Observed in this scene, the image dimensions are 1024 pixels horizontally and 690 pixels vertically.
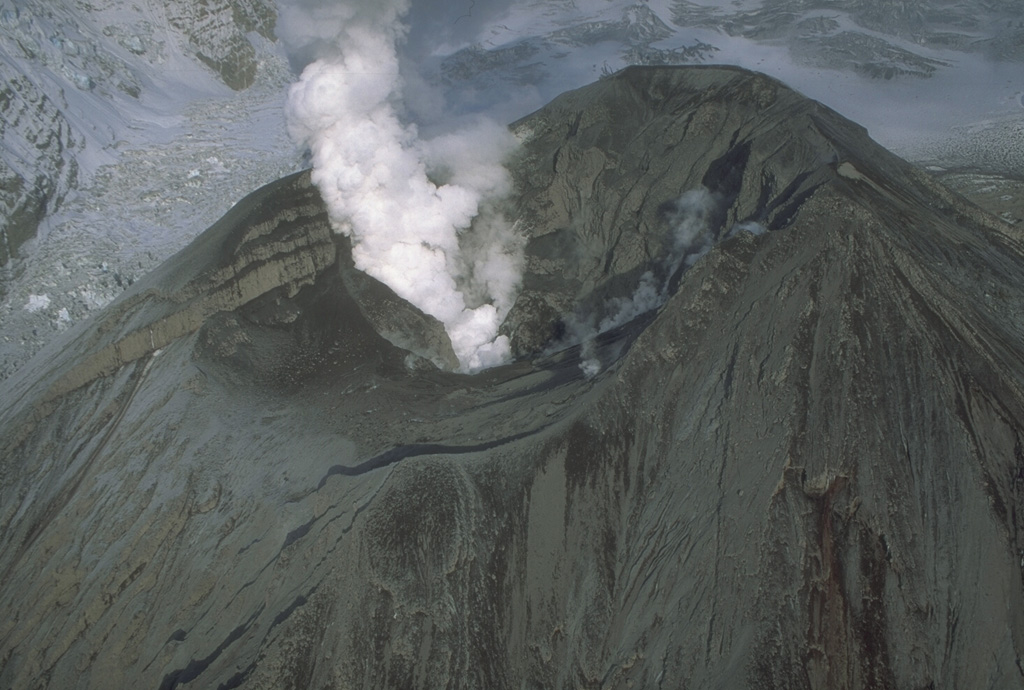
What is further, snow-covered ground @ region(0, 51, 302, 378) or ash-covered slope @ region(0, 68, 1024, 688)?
snow-covered ground @ region(0, 51, 302, 378)

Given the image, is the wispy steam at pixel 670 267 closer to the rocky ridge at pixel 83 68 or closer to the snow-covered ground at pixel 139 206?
the snow-covered ground at pixel 139 206

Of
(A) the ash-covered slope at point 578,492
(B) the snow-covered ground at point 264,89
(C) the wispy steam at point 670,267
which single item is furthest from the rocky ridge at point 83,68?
(C) the wispy steam at point 670,267

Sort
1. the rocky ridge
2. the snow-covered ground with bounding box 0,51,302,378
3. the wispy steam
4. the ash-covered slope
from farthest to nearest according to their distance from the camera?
the rocky ridge → the snow-covered ground with bounding box 0,51,302,378 → the wispy steam → the ash-covered slope

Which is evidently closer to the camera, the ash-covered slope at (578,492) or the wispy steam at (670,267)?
the ash-covered slope at (578,492)

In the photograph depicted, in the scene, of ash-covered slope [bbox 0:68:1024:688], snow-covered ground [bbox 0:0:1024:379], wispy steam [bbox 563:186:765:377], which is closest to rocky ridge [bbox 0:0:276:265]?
snow-covered ground [bbox 0:0:1024:379]

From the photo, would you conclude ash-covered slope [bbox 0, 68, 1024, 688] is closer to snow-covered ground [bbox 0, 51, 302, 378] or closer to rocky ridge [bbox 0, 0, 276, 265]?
snow-covered ground [bbox 0, 51, 302, 378]

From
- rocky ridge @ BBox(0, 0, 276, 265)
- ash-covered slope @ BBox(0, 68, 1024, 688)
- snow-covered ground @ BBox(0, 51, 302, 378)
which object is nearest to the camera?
ash-covered slope @ BBox(0, 68, 1024, 688)

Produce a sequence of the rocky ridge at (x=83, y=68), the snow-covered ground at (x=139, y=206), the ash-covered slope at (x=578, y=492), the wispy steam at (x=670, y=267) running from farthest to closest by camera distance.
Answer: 1. the rocky ridge at (x=83, y=68)
2. the snow-covered ground at (x=139, y=206)
3. the wispy steam at (x=670, y=267)
4. the ash-covered slope at (x=578, y=492)

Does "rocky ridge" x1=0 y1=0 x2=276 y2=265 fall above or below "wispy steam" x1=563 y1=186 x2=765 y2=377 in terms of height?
above

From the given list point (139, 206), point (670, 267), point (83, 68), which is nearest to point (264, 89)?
point (83, 68)

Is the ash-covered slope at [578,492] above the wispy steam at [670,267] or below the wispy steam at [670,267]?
above
